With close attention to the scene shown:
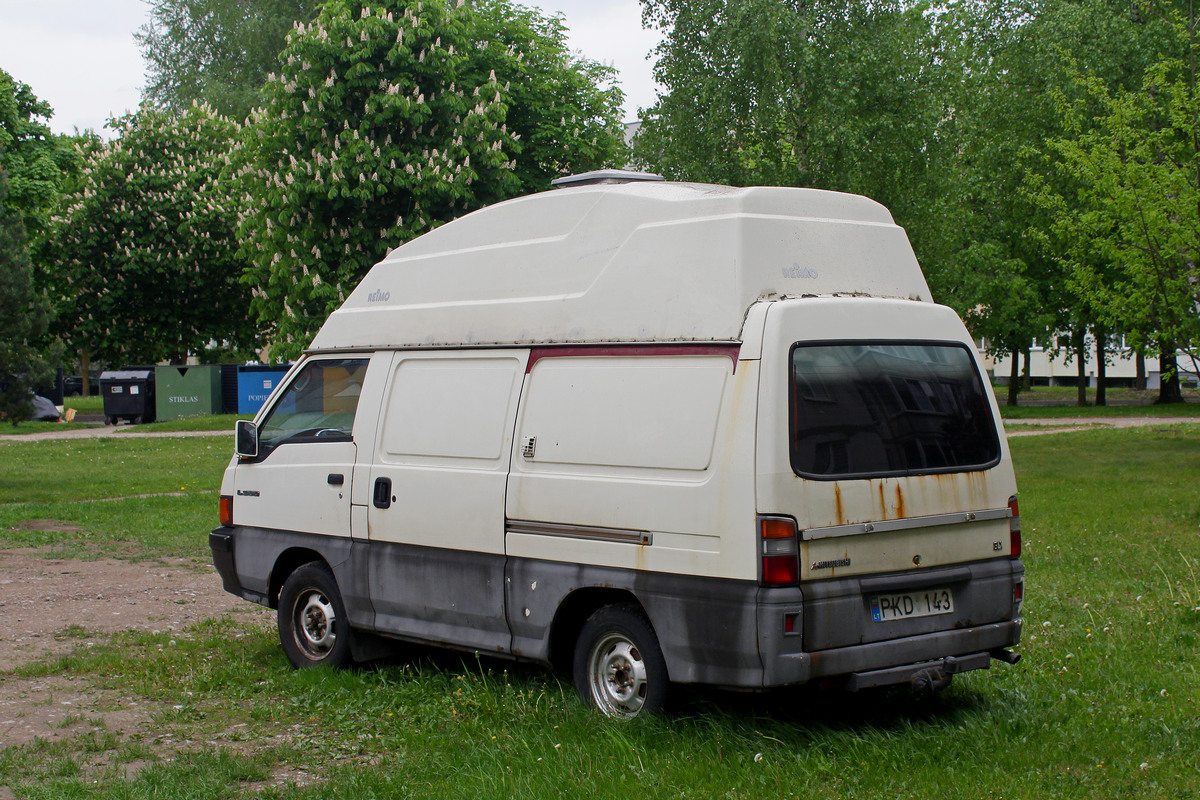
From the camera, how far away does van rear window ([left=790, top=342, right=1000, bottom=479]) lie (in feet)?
17.8

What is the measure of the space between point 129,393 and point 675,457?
3658 centimetres

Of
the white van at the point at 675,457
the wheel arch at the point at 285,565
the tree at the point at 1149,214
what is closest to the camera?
the white van at the point at 675,457

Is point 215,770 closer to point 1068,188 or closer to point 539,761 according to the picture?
point 539,761

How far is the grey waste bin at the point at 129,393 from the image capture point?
39.0 m

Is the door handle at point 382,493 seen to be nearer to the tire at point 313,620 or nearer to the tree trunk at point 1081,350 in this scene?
the tire at point 313,620

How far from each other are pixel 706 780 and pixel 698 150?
26.4 m

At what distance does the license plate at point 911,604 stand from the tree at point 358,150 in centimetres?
1898

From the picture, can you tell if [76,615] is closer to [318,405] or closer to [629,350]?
[318,405]

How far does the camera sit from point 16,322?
19.2m

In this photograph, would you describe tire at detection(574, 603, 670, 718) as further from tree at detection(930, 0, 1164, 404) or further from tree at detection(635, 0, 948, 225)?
tree at detection(930, 0, 1164, 404)

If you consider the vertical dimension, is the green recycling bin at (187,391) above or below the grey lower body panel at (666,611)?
above

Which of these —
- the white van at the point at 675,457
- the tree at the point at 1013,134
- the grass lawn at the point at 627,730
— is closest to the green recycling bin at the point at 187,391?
the tree at the point at 1013,134

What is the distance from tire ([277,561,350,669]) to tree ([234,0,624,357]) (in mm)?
16289

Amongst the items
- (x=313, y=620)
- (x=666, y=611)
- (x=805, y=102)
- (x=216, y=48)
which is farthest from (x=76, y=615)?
(x=216, y=48)
